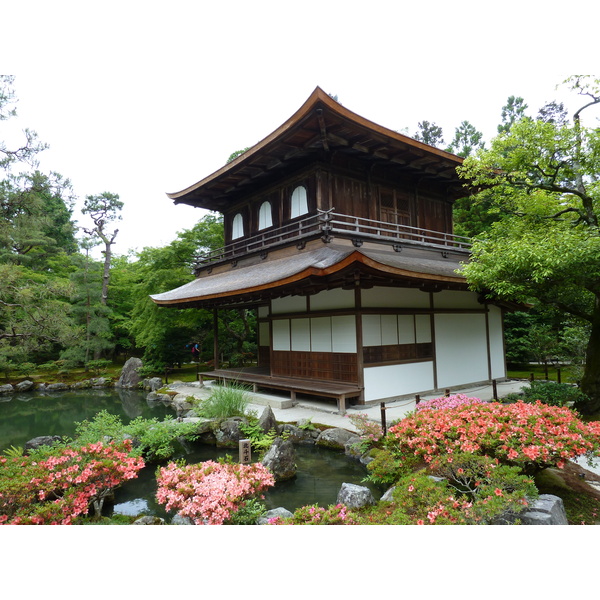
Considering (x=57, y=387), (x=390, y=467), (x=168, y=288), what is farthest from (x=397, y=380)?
(x=57, y=387)

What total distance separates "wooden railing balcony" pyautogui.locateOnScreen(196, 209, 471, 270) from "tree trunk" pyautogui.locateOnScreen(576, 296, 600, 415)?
4.35 m

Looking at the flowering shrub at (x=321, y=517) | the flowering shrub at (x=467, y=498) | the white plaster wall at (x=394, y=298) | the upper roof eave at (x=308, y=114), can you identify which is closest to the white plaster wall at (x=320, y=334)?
the white plaster wall at (x=394, y=298)

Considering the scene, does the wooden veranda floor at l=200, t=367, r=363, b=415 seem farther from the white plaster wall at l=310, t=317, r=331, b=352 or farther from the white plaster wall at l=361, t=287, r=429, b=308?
the white plaster wall at l=361, t=287, r=429, b=308

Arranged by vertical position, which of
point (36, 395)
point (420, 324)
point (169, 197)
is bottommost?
point (36, 395)

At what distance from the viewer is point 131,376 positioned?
51.3 feet

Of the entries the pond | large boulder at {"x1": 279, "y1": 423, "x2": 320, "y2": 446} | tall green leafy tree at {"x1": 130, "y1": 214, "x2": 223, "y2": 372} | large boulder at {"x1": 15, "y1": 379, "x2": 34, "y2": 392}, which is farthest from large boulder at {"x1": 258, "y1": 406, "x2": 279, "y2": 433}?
large boulder at {"x1": 15, "y1": 379, "x2": 34, "y2": 392}

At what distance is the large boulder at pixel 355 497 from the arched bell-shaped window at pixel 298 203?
749 cm

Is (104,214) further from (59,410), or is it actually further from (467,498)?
(467,498)

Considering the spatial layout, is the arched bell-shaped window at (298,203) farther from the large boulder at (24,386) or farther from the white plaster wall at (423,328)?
the large boulder at (24,386)

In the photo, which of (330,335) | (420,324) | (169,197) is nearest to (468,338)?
(420,324)

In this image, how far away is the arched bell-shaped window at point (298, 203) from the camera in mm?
10188
